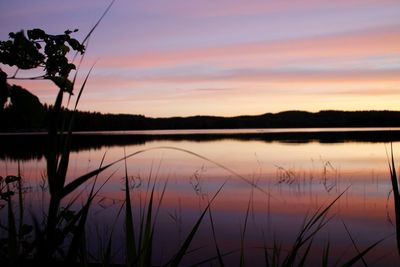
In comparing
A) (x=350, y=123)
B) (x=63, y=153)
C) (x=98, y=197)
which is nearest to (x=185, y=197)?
(x=98, y=197)

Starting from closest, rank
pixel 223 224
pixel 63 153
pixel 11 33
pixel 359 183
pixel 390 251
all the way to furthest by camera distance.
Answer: pixel 63 153, pixel 11 33, pixel 390 251, pixel 223 224, pixel 359 183

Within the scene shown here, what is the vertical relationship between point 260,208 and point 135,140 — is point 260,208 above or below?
below

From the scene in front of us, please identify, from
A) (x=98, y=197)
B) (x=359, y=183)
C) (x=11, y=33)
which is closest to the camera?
(x=11, y=33)

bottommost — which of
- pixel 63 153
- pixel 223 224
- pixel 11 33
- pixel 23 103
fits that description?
pixel 223 224

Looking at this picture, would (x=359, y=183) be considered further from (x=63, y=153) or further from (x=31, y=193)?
(x=63, y=153)

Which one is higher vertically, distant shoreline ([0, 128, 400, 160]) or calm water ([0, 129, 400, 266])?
distant shoreline ([0, 128, 400, 160])

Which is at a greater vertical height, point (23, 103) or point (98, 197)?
point (23, 103)

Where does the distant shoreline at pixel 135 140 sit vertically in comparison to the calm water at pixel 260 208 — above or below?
above

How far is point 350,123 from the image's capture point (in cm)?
11644

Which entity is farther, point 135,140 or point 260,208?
point 135,140

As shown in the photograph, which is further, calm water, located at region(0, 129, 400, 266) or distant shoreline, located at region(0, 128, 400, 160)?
distant shoreline, located at region(0, 128, 400, 160)

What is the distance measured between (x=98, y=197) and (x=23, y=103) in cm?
1102

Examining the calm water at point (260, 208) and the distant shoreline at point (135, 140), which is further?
the distant shoreline at point (135, 140)

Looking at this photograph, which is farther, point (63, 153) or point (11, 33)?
point (11, 33)
